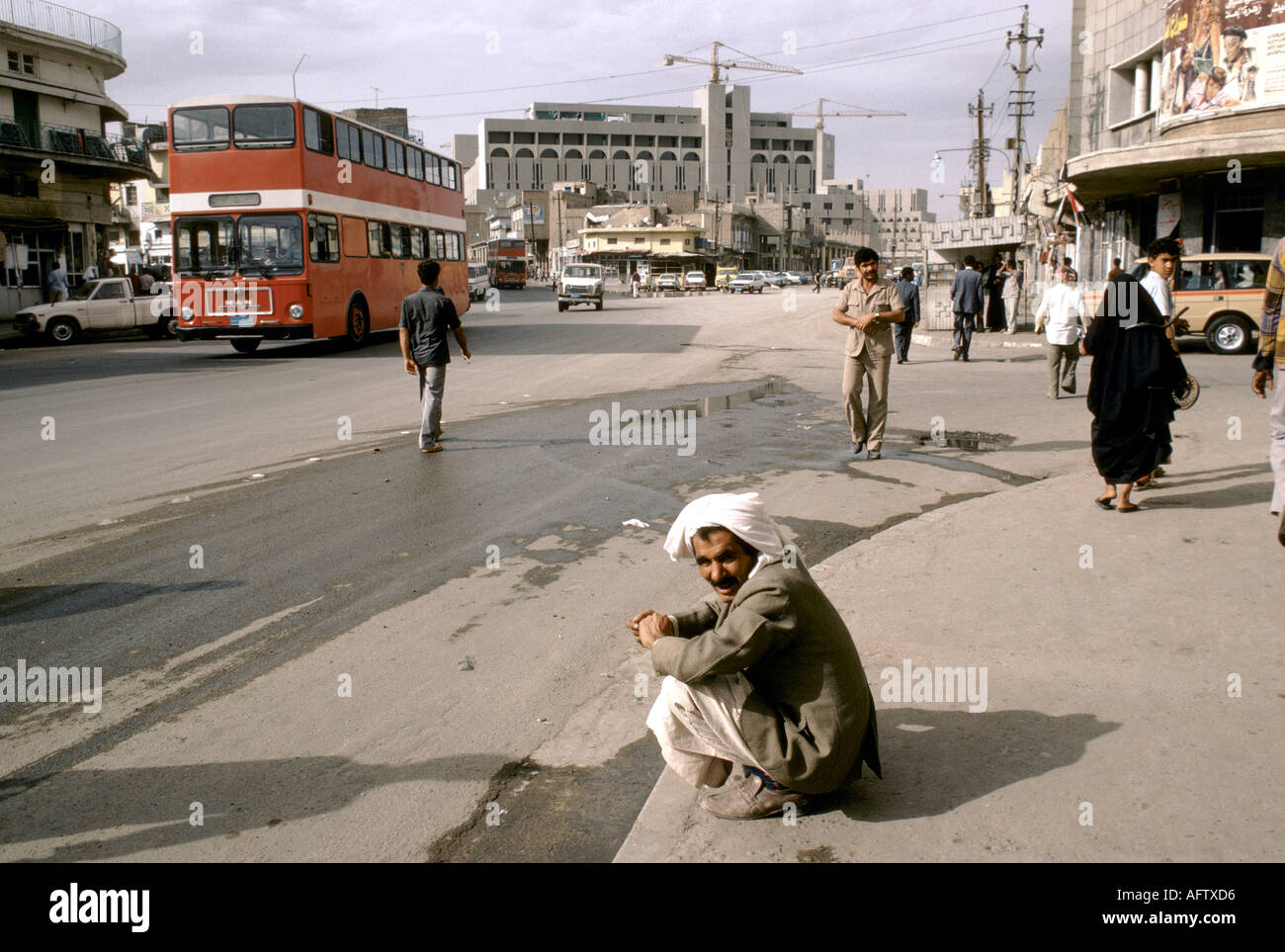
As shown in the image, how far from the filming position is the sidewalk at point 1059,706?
10.2 ft

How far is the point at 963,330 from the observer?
19906 mm

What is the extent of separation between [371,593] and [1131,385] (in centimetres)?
518

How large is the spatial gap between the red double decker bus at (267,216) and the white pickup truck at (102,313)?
9.58m

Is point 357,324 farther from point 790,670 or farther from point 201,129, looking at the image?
point 790,670

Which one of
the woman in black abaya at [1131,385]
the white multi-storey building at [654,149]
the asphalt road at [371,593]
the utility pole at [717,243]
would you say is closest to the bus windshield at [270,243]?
the asphalt road at [371,593]

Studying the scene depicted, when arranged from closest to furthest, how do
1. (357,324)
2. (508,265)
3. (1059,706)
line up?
1. (1059,706)
2. (357,324)
3. (508,265)

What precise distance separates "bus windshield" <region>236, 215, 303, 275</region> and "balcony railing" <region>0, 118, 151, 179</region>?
21912mm

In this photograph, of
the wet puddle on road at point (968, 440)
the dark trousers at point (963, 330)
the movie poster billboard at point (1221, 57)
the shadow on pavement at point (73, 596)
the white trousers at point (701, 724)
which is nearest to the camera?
the white trousers at point (701, 724)

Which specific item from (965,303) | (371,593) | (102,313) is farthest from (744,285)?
(371,593)

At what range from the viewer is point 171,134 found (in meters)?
19.3

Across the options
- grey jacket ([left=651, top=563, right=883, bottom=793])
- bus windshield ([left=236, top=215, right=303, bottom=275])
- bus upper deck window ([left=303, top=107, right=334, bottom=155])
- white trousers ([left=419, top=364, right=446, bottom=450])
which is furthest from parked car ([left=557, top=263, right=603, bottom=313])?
grey jacket ([left=651, top=563, right=883, bottom=793])

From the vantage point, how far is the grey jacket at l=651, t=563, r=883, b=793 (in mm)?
3041

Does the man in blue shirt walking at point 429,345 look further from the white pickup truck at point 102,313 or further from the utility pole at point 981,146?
the utility pole at point 981,146

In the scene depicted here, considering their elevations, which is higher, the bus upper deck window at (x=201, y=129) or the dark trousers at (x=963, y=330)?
the bus upper deck window at (x=201, y=129)
